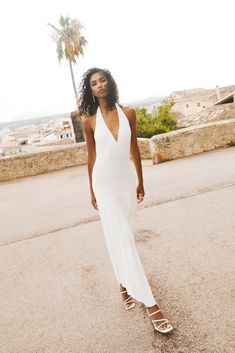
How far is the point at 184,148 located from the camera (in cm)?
809

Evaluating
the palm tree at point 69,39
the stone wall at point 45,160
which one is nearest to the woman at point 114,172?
the stone wall at point 45,160

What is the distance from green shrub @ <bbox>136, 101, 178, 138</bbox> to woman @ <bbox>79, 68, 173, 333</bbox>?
12.5 m

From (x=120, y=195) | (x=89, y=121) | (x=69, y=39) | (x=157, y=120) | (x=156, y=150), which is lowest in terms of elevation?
(x=156, y=150)

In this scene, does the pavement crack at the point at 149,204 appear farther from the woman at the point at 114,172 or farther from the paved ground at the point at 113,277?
the woman at the point at 114,172

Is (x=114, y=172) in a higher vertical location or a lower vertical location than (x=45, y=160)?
higher

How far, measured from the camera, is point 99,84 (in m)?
2.53

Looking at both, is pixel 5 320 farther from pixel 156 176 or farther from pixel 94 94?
pixel 156 176

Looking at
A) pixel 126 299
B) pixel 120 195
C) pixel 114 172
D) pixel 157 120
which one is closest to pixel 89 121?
pixel 114 172

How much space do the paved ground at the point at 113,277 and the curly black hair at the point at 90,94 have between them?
1.57m

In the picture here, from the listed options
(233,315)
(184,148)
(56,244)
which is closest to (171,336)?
(233,315)

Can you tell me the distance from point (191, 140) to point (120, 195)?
5.99 m

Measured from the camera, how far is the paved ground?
229 centimetres

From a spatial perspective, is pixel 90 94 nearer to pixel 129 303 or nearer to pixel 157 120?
pixel 129 303

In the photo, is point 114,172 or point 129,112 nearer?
point 114,172
